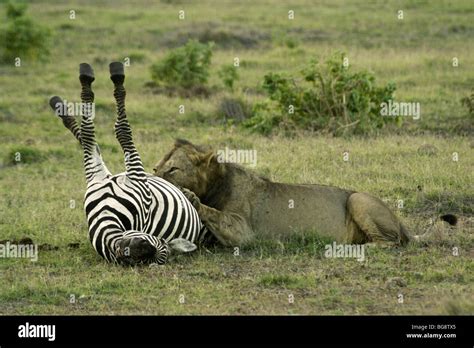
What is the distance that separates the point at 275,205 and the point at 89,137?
168 cm

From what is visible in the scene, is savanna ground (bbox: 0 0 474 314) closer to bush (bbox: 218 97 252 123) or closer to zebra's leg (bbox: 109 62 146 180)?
bush (bbox: 218 97 252 123)

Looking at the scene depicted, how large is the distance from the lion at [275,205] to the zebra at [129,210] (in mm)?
288

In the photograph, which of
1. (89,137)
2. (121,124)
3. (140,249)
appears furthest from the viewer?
(121,124)

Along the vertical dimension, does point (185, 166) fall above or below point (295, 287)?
above

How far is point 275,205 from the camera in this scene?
850 centimetres

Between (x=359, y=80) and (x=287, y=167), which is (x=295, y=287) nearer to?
(x=287, y=167)

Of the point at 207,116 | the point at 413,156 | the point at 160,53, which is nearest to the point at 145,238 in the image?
the point at 413,156

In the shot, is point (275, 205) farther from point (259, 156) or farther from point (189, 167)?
point (259, 156)

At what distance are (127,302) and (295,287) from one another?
126cm

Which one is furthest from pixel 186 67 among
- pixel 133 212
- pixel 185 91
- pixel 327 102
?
pixel 133 212

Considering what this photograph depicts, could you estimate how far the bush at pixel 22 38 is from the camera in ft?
66.5

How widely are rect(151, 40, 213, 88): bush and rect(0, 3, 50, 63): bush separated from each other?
371 cm

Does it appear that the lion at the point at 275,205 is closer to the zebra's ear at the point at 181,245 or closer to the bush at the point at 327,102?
the zebra's ear at the point at 181,245

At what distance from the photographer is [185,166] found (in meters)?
8.48
